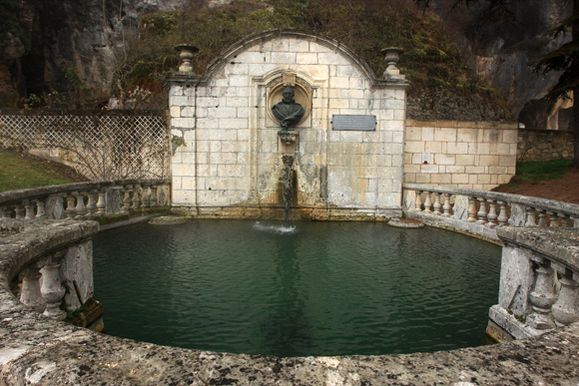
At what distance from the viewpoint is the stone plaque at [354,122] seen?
34.7 feet

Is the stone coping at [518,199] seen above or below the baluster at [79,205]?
above

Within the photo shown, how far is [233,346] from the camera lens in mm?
3789

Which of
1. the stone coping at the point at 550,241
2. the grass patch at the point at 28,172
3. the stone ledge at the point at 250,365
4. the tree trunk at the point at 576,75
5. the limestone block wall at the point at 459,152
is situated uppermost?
the tree trunk at the point at 576,75

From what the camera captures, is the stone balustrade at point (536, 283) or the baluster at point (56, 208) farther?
the baluster at point (56, 208)

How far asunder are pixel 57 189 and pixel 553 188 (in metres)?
12.5

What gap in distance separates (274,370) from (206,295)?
356cm

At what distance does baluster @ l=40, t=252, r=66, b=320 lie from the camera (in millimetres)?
3441

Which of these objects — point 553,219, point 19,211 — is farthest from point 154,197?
point 553,219

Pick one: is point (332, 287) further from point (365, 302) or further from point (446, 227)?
point (446, 227)

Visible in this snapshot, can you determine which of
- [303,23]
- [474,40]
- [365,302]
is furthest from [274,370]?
[474,40]

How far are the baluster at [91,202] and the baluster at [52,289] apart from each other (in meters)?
5.72

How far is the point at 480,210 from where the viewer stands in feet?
28.6

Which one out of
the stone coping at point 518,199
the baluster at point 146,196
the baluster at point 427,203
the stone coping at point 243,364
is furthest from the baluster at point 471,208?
the baluster at point 146,196

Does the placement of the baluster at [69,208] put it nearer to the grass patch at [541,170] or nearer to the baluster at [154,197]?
the baluster at [154,197]
